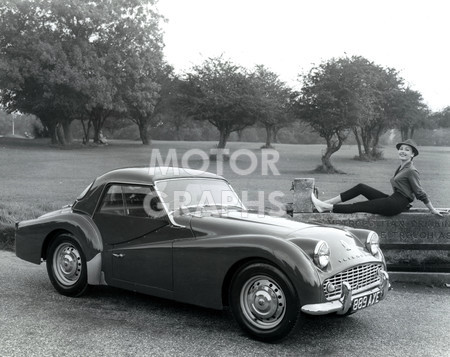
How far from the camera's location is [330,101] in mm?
30297

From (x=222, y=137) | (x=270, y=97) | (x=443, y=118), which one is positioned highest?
(x=270, y=97)

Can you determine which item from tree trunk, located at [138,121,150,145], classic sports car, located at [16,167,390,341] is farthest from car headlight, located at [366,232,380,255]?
tree trunk, located at [138,121,150,145]

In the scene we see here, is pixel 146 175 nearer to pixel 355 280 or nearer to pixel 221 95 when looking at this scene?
pixel 355 280

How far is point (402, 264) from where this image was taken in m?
7.26

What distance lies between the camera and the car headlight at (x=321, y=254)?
4285mm

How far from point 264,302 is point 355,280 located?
0.87m

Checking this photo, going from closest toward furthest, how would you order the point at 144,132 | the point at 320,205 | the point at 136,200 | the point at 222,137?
the point at 136,200, the point at 320,205, the point at 222,137, the point at 144,132

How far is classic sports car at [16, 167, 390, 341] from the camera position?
4.26 meters

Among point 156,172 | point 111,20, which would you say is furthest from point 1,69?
point 156,172

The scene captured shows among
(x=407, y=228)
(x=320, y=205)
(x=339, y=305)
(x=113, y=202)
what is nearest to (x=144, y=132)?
(x=320, y=205)

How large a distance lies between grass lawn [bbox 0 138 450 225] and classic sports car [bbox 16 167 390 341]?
484 centimetres

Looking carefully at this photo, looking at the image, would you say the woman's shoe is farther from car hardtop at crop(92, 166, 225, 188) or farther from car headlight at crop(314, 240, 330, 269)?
car headlight at crop(314, 240, 330, 269)

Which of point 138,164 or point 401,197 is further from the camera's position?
point 138,164

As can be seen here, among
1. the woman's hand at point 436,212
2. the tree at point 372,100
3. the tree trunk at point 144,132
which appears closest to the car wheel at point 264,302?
the woman's hand at point 436,212
